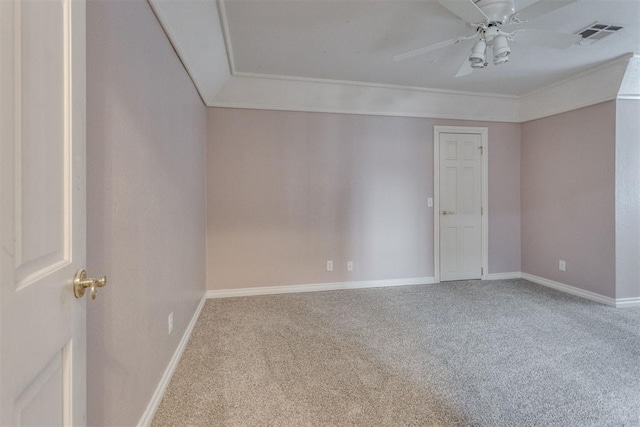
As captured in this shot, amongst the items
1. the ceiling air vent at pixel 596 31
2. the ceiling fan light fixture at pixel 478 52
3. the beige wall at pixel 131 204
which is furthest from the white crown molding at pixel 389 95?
the ceiling fan light fixture at pixel 478 52

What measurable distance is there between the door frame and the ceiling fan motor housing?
207 cm

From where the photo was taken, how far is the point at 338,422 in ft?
5.12

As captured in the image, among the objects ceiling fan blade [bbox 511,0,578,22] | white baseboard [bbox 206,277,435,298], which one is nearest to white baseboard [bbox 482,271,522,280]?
white baseboard [bbox 206,277,435,298]

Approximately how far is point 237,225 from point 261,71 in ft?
5.66

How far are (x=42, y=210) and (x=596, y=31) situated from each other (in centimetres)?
371

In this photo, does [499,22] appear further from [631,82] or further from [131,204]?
[131,204]

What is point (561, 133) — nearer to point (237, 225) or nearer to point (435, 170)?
point (435, 170)

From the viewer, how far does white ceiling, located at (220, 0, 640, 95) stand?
2.22 metres

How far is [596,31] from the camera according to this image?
2492mm

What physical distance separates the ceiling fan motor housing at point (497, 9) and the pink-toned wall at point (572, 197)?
229 cm

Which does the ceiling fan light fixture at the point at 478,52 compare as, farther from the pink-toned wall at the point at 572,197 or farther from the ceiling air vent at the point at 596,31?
the pink-toned wall at the point at 572,197

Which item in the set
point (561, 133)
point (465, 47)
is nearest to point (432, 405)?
point (465, 47)

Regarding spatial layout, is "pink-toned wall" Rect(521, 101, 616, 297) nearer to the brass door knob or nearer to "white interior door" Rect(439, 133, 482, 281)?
"white interior door" Rect(439, 133, 482, 281)

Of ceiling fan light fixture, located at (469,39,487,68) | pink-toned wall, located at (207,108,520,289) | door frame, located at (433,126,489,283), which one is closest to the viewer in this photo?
ceiling fan light fixture, located at (469,39,487,68)
